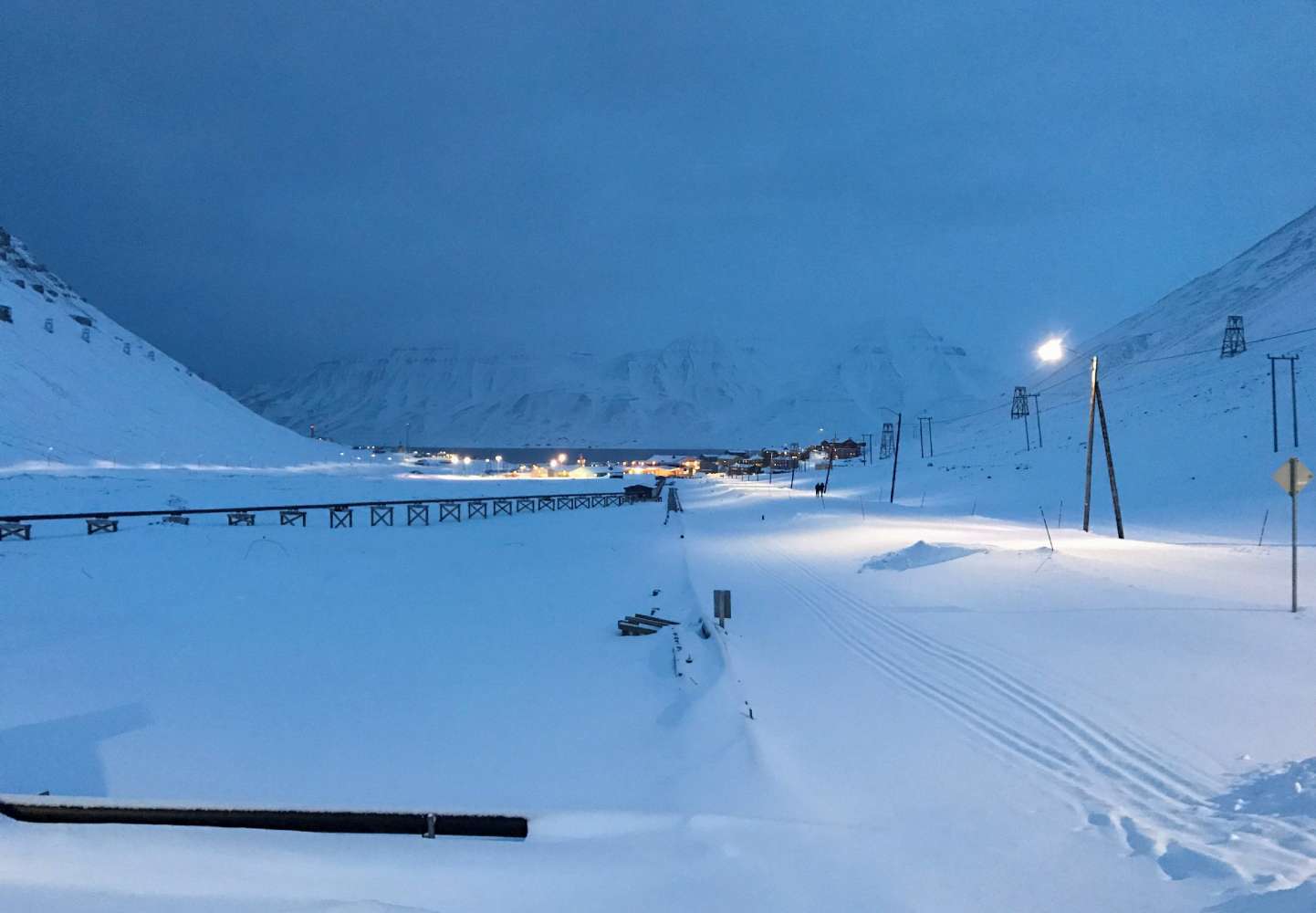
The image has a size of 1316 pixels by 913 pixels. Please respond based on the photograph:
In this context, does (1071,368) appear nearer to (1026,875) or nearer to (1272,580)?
(1272,580)

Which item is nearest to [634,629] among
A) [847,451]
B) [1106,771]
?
[1106,771]

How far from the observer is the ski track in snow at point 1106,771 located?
182 inches

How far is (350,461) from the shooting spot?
8881 cm

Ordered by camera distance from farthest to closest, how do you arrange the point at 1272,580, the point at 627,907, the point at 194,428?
the point at 194,428
the point at 1272,580
the point at 627,907

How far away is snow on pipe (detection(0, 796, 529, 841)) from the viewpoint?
404 centimetres

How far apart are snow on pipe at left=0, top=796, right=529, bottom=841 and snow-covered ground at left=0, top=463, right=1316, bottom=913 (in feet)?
0.28

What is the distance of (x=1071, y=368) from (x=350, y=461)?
169 m

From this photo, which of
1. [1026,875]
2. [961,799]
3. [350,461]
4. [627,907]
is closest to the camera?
[627,907]

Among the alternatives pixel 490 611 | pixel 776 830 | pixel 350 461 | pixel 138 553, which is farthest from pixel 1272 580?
pixel 350 461

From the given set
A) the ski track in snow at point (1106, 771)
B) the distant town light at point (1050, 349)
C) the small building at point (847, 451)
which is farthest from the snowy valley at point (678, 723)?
the small building at point (847, 451)

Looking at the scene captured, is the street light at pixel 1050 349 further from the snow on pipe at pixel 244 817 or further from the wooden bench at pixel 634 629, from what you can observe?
the snow on pipe at pixel 244 817

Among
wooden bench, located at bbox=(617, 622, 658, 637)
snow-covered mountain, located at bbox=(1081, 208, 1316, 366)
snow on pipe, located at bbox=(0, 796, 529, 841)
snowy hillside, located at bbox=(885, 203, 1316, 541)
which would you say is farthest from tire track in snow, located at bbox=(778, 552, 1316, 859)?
snow-covered mountain, located at bbox=(1081, 208, 1316, 366)

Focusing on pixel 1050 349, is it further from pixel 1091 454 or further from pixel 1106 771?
A: pixel 1106 771

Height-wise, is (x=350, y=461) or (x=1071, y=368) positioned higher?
(x=1071, y=368)
